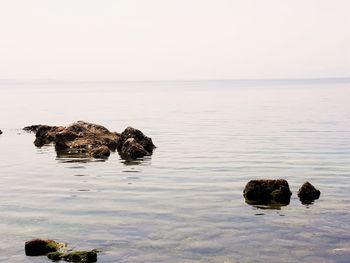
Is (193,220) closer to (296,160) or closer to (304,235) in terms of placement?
(304,235)

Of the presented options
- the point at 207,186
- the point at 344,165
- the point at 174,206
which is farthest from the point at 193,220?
the point at 344,165

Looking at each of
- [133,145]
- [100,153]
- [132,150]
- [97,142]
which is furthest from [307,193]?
[97,142]

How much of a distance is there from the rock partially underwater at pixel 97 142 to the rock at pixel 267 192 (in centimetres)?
1567

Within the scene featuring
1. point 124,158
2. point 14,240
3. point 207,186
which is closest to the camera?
point 14,240

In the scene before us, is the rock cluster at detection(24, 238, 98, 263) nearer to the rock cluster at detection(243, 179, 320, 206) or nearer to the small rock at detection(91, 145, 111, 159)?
the rock cluster at detection(243, 179, 320, 206)

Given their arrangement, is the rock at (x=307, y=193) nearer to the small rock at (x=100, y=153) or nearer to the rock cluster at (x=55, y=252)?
the rock cluster at (x=55, y=252)

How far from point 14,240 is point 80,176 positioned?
12.7 meters

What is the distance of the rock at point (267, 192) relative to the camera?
22.0m

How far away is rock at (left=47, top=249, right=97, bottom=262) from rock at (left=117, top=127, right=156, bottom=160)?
2189 cm

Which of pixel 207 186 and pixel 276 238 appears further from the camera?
pixel 207 186

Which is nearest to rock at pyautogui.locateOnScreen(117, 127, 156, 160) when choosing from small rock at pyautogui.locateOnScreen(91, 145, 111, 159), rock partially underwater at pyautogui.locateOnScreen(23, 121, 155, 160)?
rock partially underwater at pyautogui.locateOnScreen(23, 121, 155, 160)

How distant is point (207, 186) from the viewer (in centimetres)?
2580

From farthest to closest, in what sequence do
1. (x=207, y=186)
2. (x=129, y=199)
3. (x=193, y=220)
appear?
(x=207, y=186) < (x=129, y=199) < (x=193, y=220)

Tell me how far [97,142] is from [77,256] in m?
27.3
